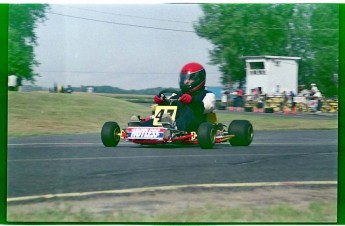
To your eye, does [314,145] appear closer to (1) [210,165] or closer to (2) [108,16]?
(1) [210,165]

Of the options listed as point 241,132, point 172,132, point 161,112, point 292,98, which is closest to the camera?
point 292,98

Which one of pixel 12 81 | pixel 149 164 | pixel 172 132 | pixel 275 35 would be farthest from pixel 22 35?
pixel 275 35

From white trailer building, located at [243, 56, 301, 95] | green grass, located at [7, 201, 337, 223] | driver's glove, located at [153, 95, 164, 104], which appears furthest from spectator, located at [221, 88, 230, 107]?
green grass, located at [7, 201, 337, 223]

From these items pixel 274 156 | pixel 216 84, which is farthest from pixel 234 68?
pixel 274 156

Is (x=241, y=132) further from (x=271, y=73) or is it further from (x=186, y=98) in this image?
(x=271, y=73)

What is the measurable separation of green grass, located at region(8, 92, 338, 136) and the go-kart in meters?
0.15

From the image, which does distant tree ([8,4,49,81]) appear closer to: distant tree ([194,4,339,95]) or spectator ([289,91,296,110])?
distant tree ([194,4,339,95])

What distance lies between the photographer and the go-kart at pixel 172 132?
43.3ft

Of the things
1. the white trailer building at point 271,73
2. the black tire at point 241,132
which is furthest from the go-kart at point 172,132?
the white trailer building at point 271,73

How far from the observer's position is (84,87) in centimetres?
1236

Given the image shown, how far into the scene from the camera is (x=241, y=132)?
13.3 meters

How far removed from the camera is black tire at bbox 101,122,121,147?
43.0 feet

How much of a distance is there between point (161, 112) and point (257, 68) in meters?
2.09

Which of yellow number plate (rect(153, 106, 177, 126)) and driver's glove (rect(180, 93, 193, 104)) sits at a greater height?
driver's glove (rect(180, 93, 193, 104))
